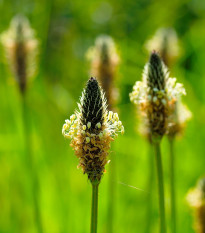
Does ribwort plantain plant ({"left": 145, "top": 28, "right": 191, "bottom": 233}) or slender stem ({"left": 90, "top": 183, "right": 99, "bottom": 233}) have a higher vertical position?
ribwort plantain plant ({"left": 145, "top": 28, "right": 191, "bottom": 233})

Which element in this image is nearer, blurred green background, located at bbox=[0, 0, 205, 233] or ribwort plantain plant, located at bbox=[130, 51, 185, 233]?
ribwort plantain plant, located at bbox=[130, 51, 185, 233]

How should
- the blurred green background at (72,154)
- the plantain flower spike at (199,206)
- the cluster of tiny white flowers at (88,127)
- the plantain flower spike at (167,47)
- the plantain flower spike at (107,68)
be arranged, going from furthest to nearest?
1. the blurred green background at (72,154)
2. the plantain flower spike at (167,47)
3. the plantain flower spike at (107,68)
4. the plantain flower spike at (199,206)
5. the cluster of tiny white flowers at (88,127)

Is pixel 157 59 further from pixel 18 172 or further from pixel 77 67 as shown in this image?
pixel 77 67

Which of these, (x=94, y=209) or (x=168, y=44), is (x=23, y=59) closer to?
(x=168, y=44)

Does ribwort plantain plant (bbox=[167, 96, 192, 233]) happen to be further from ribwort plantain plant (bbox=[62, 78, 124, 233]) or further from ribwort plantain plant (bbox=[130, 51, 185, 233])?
ribwort plantain plant (bbox=[62, 78, 124, 233])

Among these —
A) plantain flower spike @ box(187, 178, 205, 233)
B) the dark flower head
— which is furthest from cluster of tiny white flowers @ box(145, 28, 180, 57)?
the dark flower head

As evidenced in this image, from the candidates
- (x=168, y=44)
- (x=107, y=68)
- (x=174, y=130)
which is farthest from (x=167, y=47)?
(x=174, y=130)

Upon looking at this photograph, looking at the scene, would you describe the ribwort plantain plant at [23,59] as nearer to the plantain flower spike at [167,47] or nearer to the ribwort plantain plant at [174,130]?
the plantain flower spike at [167,47]

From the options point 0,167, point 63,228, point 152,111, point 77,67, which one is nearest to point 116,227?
point 63,228

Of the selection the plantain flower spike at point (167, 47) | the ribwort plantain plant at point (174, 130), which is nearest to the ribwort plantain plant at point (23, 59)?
the plantain flower spike at point (167, 47)
